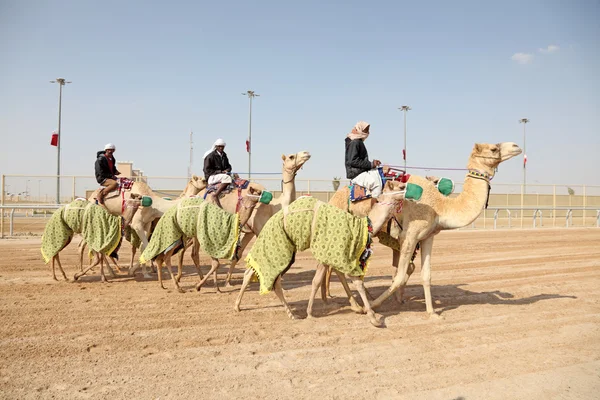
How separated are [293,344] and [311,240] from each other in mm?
1350

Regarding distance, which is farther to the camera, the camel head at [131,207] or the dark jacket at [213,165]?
the camel head at [131,207]

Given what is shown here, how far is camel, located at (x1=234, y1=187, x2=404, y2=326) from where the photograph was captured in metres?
5.89

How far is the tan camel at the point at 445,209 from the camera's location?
263 inches

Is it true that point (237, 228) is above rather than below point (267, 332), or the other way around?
above

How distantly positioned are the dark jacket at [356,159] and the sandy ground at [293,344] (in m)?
2.04

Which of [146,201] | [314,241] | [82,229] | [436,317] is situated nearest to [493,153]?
[436,317]

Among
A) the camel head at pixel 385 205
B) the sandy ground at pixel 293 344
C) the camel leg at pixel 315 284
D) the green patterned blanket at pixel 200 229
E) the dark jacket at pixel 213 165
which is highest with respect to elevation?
the dark jacket at pixel 213 165

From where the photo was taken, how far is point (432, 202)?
22.4ft

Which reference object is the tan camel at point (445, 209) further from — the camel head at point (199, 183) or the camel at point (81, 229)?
the camel at point (81, 229)

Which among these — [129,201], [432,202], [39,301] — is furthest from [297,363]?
[129,201]

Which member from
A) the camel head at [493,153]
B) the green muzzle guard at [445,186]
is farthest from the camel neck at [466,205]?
the camel head at [493,153]

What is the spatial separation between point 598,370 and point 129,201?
8.64m

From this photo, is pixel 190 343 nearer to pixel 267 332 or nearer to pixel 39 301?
pixel 267 332

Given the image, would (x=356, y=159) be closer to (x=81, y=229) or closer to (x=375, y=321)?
(x=375, y=321)
